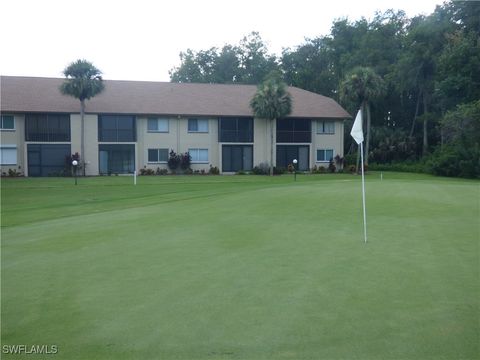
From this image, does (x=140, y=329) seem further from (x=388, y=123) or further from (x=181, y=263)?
(x=388, y=123)

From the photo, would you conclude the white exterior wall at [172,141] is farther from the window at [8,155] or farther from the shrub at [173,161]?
the shrub at [173,161]

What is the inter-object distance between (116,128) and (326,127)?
20434 millimetres

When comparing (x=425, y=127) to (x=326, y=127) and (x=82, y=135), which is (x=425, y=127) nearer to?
(x=326, y=127)

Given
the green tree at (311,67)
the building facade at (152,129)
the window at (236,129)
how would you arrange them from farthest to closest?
the green tree at (311,67), the window at (236,129), the building facade at (152,129)

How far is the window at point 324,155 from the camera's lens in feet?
177

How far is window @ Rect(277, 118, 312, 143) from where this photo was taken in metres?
52.7

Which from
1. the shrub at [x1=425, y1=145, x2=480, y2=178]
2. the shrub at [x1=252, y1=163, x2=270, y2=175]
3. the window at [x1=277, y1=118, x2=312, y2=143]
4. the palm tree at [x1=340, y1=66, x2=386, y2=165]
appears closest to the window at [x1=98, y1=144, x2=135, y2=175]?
the shrub at [x1=252, y1=163, x2=270, y2=175]

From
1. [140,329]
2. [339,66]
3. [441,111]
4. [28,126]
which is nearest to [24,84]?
[28,126]

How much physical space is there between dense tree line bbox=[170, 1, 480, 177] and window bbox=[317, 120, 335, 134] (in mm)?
2466

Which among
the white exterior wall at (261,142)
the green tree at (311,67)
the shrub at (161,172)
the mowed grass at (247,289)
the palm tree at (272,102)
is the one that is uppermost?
the green tree at (311,67)

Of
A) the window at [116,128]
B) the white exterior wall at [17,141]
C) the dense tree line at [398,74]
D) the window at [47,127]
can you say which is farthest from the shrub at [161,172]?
the dense tree line at [398,74]

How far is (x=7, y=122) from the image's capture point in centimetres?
4647

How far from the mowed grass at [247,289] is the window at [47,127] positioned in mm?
35977

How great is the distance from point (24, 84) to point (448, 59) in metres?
39.0
